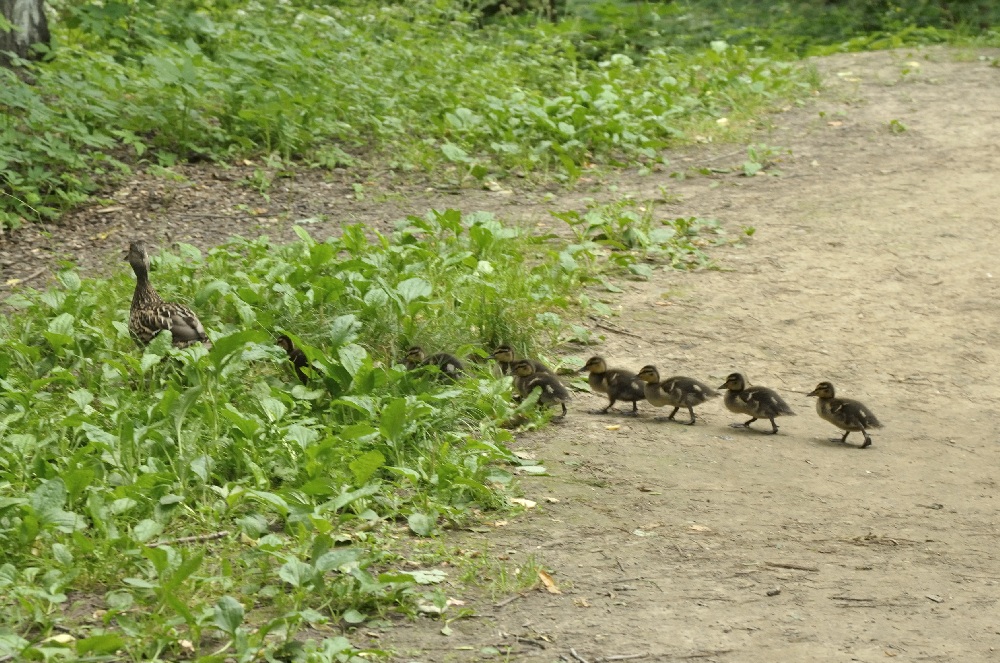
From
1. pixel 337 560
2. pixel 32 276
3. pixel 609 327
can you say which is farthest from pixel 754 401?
pixel 32 276

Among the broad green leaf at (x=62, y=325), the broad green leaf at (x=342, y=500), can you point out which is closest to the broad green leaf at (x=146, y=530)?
the broad green leaf at (x=342, y=500)

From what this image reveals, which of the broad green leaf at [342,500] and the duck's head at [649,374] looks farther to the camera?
the duck's head at [649,374]

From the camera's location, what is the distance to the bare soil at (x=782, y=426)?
5207mm

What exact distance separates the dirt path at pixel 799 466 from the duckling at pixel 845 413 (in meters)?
0.15

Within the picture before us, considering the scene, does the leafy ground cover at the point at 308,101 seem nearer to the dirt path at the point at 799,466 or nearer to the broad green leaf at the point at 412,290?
the dirt path at the point at 799,466

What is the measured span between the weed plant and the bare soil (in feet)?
1.19

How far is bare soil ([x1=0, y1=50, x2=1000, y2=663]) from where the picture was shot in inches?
205

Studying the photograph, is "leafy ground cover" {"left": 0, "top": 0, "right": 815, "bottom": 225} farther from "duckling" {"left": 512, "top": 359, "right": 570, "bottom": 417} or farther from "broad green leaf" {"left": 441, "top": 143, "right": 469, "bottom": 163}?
"duckling" {"left": 512, "top": 359, "right": 570, "bottom": 417}

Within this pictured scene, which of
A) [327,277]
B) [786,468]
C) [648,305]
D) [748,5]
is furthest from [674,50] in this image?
[786,468]

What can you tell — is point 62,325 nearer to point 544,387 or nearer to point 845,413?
point 544,387

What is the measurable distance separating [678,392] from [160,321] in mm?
3296

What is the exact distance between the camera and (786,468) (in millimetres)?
7062

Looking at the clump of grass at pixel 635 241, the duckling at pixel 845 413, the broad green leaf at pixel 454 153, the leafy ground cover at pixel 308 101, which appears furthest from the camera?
the broad green leaf at pixel 454 153

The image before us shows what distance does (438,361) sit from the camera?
26.0ft
